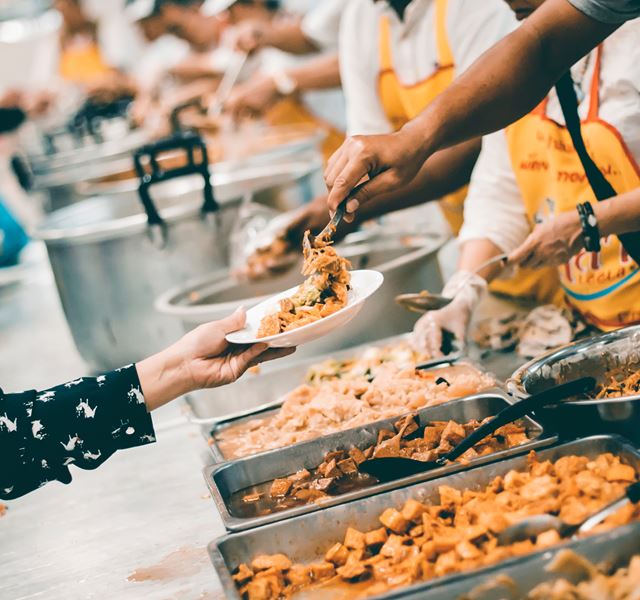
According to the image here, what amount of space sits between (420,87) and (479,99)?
1.23 m

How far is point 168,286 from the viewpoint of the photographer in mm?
3195

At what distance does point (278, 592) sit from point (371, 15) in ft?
7.43

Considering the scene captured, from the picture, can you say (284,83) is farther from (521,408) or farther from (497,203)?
(521,408)

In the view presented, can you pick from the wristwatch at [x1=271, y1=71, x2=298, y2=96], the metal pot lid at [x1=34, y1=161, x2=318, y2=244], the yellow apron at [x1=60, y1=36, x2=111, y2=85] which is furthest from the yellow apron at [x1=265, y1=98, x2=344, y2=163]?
the yellow apron at [x1=60, y1=36, x2=111, y2=85]

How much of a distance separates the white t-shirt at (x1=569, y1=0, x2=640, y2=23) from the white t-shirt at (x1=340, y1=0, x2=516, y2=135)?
885 millimetres

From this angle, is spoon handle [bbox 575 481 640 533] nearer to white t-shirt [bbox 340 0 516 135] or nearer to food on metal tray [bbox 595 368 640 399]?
food on metal tray [bbox 595 368 640 399]

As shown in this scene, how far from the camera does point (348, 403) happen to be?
2.02 m

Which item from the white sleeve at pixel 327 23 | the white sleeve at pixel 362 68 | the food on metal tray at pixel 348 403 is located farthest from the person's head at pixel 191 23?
the food on metal tray at pixel 348 403

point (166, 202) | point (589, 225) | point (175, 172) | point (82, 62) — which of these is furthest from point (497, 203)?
point (82, 62)

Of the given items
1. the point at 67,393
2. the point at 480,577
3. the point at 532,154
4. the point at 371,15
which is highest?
the point at 371,15

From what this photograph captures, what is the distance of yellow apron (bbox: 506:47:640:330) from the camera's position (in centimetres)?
203

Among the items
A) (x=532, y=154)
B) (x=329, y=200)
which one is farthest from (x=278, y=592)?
(x=532, y=154)

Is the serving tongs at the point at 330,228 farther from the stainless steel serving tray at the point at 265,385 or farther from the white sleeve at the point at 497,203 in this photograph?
the white sleeve at the point at 497,203

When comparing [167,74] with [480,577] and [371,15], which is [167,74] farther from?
[480,577]
